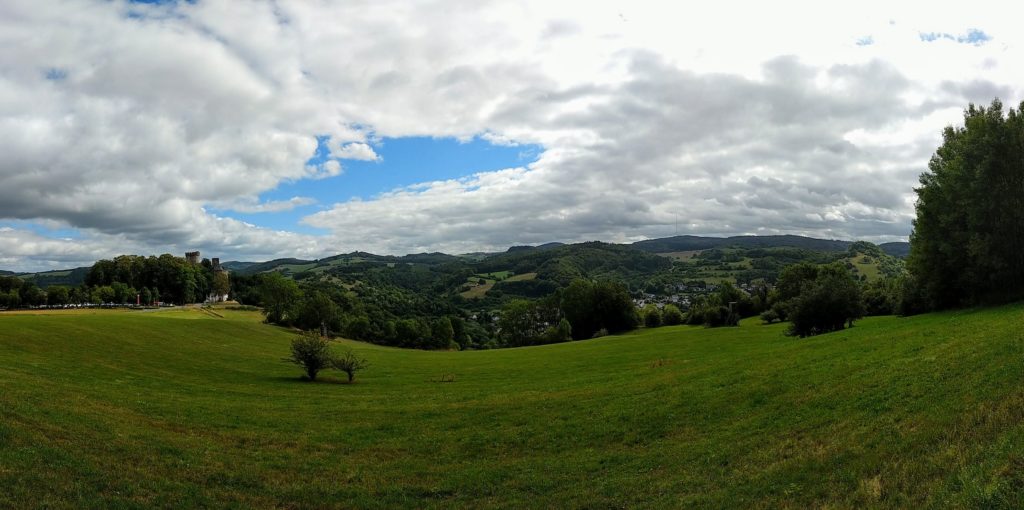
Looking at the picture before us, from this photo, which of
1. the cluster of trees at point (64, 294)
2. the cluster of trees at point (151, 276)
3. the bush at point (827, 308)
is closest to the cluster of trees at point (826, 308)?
the bush at point (827, 308)

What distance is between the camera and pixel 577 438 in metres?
20.7

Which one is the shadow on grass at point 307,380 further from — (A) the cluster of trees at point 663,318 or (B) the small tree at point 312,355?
(A) the cluster of trees at point 663,318

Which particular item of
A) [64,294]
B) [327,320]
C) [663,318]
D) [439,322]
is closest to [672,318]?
[663,318]

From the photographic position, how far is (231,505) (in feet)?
47.8

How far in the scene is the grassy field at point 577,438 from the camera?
478 inches

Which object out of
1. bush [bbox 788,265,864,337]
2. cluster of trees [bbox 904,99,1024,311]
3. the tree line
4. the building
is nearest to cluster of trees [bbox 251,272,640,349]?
the building

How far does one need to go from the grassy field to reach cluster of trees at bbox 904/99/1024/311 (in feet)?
64.1

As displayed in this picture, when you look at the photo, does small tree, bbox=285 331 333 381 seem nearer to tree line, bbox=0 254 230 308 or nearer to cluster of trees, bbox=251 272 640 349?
cluster of trees, bbox=251 272 640 349

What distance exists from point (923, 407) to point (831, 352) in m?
13.3

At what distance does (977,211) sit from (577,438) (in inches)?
1678

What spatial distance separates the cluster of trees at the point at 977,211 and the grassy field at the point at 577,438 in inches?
770

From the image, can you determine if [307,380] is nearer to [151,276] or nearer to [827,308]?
[827,308]

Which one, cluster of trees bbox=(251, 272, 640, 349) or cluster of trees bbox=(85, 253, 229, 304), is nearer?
cluster of trees bbox=(251, 272, 640, 349)

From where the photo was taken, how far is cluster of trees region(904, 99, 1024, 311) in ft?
135
